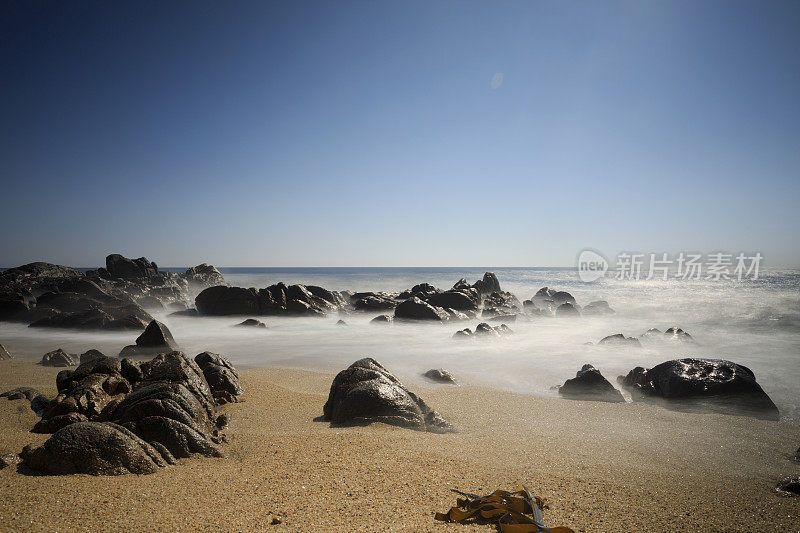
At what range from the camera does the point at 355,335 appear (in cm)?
1380

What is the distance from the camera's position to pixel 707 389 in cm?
625

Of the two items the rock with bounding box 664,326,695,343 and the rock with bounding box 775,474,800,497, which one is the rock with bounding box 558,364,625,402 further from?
the rock with bounding box 664,326,695,343

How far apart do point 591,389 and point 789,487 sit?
3.09 m

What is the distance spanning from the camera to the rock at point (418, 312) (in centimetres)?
1666

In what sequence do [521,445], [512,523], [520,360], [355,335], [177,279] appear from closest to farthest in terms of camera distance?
1. [512,523]
2. [521,445]
3. [520,360]
4. [355,335]
5. [177,279]

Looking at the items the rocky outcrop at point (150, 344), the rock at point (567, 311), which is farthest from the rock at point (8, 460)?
the rock at point (567, 311)

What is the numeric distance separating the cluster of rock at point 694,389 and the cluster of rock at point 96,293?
44.1ft

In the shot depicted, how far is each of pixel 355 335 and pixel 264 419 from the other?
8792 mm

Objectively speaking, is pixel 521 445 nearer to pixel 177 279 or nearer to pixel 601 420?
pixel 601 420

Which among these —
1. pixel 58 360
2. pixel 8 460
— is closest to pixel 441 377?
pixel 8 460

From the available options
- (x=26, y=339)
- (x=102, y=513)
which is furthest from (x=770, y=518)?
(x=26, y=339)

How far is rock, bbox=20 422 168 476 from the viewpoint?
2850 millimetres

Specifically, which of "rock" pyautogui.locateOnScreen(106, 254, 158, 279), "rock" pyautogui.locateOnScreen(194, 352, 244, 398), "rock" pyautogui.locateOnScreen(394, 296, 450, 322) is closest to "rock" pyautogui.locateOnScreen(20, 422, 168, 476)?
"rock" pyautogui.locateOnScreen(194, 352, 244, 398)

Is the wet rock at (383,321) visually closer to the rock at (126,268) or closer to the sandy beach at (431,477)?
the sandy beach at (431,477)
